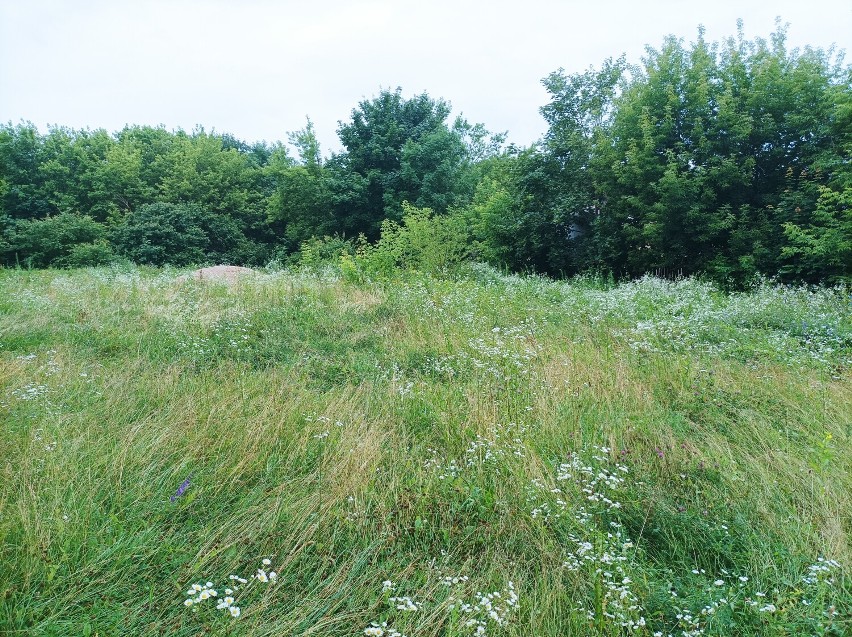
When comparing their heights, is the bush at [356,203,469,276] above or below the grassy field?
above

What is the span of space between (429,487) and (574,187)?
15.0 metres

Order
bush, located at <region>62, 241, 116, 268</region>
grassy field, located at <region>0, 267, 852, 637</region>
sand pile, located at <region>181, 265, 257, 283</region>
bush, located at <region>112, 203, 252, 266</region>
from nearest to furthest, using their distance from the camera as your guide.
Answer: grassy field, located at <region>0, 267, 852, 637</region> < sand pile, located at <region>181, 265, 257, 283</region> < bush, located at <region>62, 241, 116, 268</region> < bush, located at <region>112, 203, 252, 266</region>

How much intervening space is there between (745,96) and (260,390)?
1475 centimetres

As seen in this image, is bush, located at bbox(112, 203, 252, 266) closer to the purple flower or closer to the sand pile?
the sand pile

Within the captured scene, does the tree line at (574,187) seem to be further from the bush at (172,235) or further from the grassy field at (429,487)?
the grassy field at (429,487)

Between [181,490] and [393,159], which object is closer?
[181,490]

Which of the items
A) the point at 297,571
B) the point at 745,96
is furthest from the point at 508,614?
the point at 745,96

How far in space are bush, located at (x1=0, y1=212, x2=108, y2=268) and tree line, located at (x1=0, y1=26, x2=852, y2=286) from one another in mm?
90

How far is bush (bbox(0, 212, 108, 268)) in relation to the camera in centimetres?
2564

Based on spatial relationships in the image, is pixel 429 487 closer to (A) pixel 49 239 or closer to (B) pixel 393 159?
(B) pixel 393 159

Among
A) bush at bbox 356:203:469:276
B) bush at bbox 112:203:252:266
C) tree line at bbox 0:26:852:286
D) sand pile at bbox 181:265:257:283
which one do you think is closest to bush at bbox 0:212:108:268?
tree line at bbox 0:26:852:286

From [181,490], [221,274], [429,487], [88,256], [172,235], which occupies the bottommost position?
[429,487]

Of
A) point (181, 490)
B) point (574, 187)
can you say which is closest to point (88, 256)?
point (574, 187)

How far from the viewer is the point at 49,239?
1014 inches
